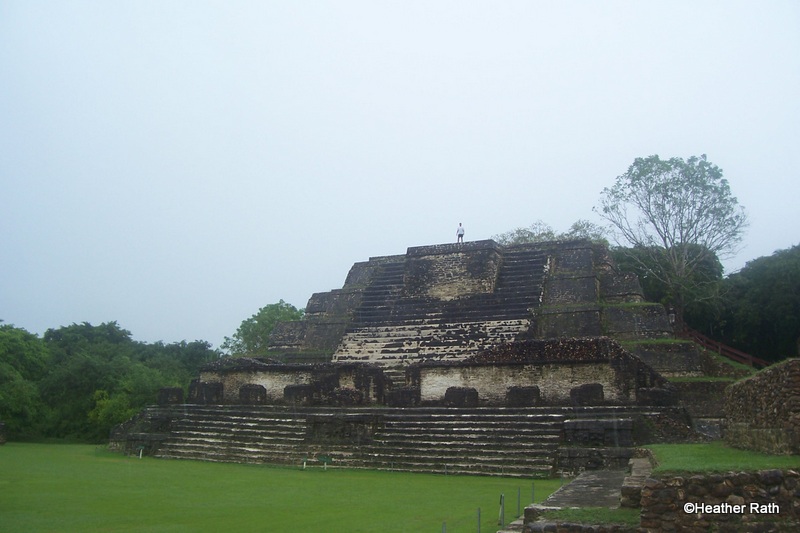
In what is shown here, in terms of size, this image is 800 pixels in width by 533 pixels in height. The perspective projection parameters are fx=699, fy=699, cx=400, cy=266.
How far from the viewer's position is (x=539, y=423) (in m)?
11.6

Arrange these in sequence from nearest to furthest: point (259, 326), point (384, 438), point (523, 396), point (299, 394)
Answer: point (384, 438)
point (523, 396)
point (299, 394)
point (259, 326)

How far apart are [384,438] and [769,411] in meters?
7.55

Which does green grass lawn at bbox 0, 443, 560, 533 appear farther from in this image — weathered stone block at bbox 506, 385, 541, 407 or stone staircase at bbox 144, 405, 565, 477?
weathered stone block at bbox 506, 385, 541, 407

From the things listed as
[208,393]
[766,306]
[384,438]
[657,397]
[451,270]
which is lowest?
[384,438]

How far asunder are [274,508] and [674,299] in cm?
1861

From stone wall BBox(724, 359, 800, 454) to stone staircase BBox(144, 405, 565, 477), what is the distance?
382 cm

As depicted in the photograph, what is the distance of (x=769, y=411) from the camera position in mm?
5855

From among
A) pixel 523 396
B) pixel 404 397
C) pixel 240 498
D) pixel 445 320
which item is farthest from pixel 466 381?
pixel 240 498

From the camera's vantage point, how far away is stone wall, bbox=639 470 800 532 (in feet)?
14.6

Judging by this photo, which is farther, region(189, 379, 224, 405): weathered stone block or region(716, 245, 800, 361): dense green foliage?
region(716, 245, 800, 361): dense green foliage

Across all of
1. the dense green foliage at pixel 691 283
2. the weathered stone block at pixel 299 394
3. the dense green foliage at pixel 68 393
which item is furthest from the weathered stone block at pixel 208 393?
the dense green foliage at pixel 691 283

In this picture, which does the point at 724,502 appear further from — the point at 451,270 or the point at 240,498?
the point at 451,270

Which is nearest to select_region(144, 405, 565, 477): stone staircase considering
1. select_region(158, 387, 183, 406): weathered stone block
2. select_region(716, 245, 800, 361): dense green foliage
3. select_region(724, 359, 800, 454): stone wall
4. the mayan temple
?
the mayan temple

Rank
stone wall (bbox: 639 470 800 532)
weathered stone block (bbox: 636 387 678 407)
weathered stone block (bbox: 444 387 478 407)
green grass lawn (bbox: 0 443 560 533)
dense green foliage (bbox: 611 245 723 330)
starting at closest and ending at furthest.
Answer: stone wall (bbox: 639 470 800 532)
green grass lawn (bbox: 0 443 560 533)
weathered stone block (bbox: 636 387 678 407)
weathered stone block (bbox: 444 387 478 407)
dense green foliage (bbox: 611 245 723 330)
